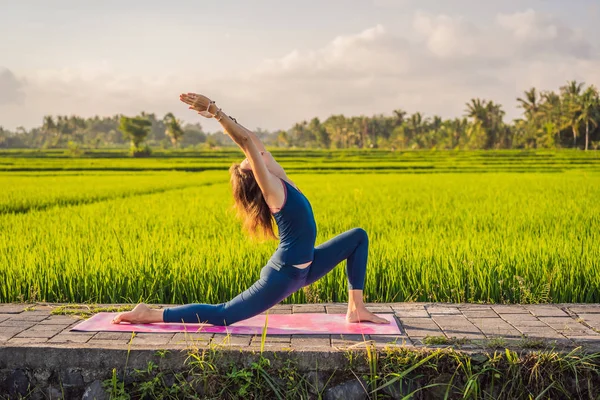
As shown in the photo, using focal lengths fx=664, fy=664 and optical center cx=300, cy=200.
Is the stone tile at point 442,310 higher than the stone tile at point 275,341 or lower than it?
lower

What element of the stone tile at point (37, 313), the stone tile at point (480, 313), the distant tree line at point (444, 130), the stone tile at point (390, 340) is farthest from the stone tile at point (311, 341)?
the distant tree line at point (444, 130)

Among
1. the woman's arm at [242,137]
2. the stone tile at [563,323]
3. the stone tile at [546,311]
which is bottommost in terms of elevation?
the stone tile at [546,311]

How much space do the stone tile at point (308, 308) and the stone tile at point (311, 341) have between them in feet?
1.83

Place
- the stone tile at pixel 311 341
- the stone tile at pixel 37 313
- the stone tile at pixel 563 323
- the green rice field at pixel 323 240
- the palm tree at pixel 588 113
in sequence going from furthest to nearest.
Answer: the palm tree at pixel 588 113 < the green rice field at pixel 323 240 < the stone tile at pixel 37 313 < the stone tile at pixel 563 323 < the stone tile at pixel 311 341

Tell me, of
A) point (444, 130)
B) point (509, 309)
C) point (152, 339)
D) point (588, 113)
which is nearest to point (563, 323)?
point (509, 309)

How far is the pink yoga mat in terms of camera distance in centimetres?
325

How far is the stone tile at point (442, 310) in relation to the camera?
3654mm

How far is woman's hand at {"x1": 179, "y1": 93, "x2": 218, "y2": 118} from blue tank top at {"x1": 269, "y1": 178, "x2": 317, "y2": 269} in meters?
0.47

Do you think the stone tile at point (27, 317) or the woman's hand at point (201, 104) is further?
the stone tile at point (27, 317)

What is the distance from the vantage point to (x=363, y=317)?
133 inches

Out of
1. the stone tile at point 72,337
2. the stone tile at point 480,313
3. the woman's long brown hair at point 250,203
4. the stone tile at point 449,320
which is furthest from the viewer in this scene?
the stone tile at point 480,313

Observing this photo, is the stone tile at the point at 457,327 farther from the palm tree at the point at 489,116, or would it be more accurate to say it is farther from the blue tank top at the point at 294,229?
the palm tree at the point at 489,116

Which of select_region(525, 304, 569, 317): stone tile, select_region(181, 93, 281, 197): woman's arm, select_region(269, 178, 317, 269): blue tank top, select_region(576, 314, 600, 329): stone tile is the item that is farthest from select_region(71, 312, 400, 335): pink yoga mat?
select_region(576, 314, 600, 329): stone tile

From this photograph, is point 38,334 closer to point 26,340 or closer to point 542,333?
point 26,340
